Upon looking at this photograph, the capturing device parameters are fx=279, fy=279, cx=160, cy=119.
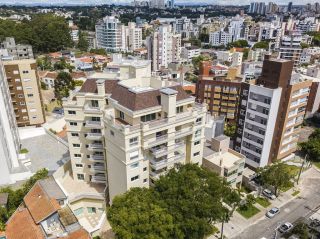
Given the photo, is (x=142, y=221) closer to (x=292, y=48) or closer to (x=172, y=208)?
(x=172, y=208)

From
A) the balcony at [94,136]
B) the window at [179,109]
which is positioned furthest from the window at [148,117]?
the balcony at [94,136]

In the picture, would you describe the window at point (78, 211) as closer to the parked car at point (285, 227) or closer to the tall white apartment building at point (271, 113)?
the parked car at point (285, 227)

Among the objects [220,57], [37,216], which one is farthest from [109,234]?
[220,57]

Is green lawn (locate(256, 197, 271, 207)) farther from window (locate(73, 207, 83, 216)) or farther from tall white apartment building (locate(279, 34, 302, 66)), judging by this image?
tall white apartment building (locate(279, 34, 302, 66))

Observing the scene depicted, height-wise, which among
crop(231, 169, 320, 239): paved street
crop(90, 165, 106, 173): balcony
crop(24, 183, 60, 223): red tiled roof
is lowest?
crop(231, 169, 320, 239): paved street

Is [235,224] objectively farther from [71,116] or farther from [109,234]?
[71,116]

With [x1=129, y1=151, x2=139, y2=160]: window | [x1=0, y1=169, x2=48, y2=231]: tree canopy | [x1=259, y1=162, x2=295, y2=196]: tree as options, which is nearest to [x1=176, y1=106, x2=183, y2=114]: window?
[x1=129, y1=151, x2=139, y2=160]: window

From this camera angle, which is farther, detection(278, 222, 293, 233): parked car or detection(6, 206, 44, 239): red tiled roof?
detection(278, 222, 293, 233): parked car
